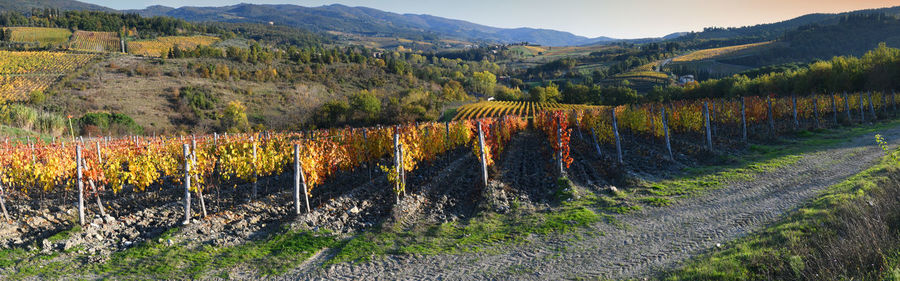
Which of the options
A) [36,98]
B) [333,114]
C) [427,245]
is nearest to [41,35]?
[36,98]

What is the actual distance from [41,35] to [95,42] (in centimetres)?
1271

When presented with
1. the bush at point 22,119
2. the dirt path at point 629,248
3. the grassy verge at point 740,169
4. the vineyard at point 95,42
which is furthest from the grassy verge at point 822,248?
the vineyard at point 95,42

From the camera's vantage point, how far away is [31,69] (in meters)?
67.8

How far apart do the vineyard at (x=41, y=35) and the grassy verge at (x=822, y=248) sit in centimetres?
12563

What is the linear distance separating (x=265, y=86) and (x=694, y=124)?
72952 mm

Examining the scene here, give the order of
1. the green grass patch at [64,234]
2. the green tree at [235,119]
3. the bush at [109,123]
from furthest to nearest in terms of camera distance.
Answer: the green tree at [235,119] < the bush at [109,123] < the green grass patch at [64,234]

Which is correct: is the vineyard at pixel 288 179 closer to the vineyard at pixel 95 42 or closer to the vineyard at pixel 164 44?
the vineyard at pixel 164 44

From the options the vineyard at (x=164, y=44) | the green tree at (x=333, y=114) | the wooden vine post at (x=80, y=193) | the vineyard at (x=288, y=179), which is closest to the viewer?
the wooden vine post at (x=80, y=193)

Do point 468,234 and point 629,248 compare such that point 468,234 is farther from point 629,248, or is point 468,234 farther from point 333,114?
point 333,114

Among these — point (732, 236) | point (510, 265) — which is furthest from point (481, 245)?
point (732, 236)

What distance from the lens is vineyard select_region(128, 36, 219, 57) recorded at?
323 ft

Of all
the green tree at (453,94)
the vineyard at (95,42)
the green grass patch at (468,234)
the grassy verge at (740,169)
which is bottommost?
the green grass patch at (468,234)

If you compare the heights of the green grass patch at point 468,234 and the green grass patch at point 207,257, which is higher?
the green grass patch at point 468,234

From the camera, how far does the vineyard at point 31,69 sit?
188 ft
